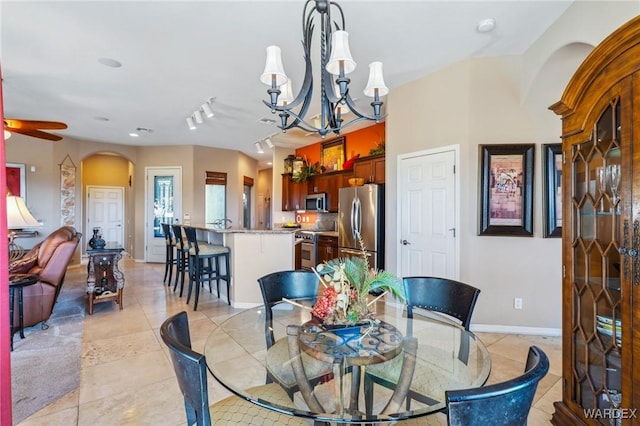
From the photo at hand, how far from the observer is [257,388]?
4.81 ft

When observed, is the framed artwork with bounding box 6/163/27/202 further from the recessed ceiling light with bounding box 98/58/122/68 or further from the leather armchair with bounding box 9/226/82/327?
the recessed ceiling light with bounding box 98/58/122/68

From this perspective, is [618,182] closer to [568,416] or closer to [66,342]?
[568,416]

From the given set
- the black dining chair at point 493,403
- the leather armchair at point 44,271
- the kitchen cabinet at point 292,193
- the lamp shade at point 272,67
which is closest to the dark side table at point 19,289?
the leather armchair at point 44,271

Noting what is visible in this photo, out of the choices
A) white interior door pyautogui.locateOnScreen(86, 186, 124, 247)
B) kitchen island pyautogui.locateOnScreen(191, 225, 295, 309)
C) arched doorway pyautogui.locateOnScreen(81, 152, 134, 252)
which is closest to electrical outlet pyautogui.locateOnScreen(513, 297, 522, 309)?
kitchen island pyautogui.locateOnScreen(191, 225, 295, 309)

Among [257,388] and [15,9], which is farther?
[15,9]

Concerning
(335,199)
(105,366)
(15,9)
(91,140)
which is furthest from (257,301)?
(91,140)

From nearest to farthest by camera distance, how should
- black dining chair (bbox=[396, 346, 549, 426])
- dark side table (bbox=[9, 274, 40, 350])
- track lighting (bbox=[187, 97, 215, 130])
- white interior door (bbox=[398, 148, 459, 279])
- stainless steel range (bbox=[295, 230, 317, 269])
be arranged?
black dining chair (bbox=[396, 346, 549, 426])
dark side table (bbox=[9, 274, 40, 350])
white interior door (bbox=[398, 148, 459, 279])
track lighting (bbox=[187, 97, 215, 130])
stainless steel range (bbox=[295, 230, 317, 269])

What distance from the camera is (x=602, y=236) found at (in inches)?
65.7

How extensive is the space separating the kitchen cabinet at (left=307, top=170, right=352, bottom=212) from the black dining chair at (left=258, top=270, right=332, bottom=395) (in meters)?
3.93

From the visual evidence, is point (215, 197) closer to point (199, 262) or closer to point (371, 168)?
point (199, 262)

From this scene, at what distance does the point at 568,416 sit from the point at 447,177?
7.60ft

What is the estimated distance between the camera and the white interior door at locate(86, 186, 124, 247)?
869 centimetres

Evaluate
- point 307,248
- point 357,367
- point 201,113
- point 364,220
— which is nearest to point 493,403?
point 357,367

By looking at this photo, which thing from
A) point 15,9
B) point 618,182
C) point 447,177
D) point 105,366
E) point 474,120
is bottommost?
point 105,366
